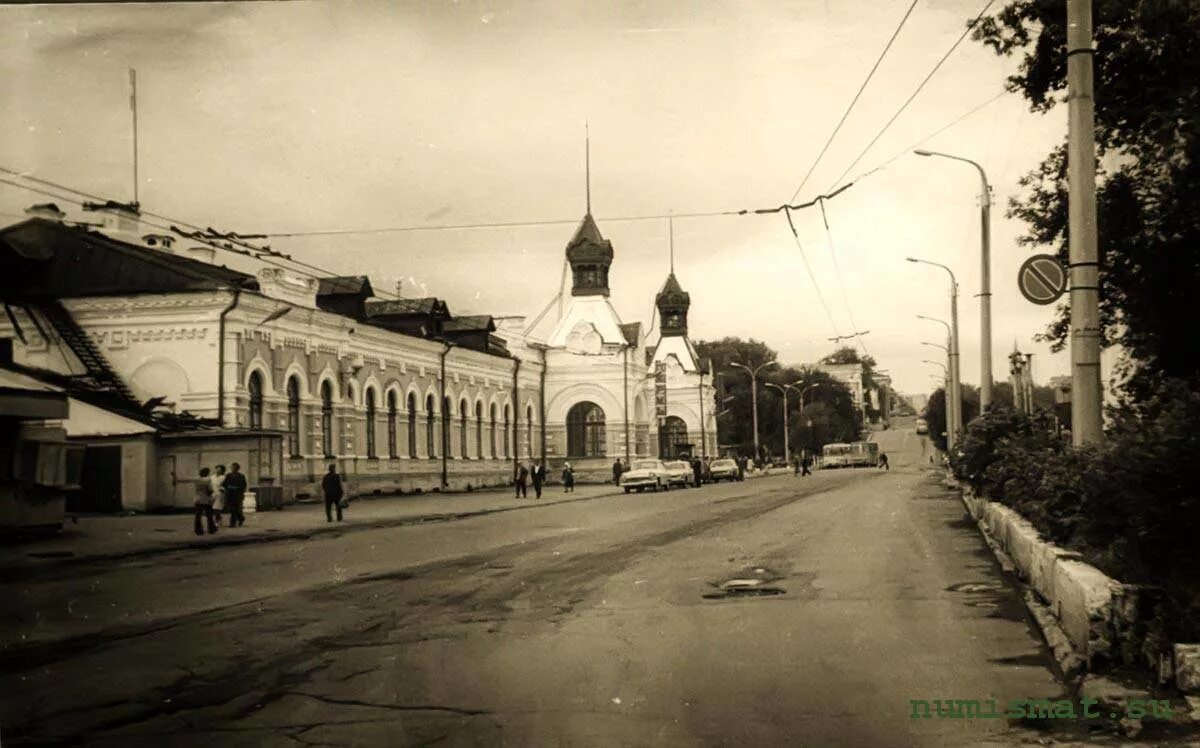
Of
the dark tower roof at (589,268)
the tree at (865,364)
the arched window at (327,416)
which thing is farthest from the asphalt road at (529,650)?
the tree at (865,364)

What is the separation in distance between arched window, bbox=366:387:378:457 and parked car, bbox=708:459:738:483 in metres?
26.2

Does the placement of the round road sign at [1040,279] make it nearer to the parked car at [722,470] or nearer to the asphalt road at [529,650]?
the asphalt road at [529,650]

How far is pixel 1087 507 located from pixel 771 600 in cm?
345

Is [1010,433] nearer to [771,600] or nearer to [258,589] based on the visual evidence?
[771,600]

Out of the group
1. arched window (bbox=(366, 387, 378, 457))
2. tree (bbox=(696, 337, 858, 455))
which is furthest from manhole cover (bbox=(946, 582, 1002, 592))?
tree (bbox=(696, 337, 858, 455))

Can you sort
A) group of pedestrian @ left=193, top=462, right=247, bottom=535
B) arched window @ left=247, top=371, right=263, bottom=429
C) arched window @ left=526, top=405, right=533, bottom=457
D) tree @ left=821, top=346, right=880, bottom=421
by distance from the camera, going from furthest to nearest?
1. tree @ left=821, top=346, right=880, bottom=421
2. arched window @ left=526, top=405, right=533, bottom=457
3. arched window @ left=247, top=371, right=263, bottom=429
4. group of pedestrian @ left=193, top=462, right=247, bottom=535

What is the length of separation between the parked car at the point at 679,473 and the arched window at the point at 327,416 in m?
18.5

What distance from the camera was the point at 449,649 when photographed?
909 cm

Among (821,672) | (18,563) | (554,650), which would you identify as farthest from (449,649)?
(18,563)

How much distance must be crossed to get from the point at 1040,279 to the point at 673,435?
65.9 m

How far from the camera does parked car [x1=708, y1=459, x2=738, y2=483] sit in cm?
6222

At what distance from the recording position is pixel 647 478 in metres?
47.6

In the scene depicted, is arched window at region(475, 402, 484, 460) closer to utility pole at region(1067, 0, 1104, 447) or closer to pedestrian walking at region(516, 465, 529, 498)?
pedestrian walking at region(516, 465, 529, 498)

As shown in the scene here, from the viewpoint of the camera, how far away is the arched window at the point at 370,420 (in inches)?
1543
